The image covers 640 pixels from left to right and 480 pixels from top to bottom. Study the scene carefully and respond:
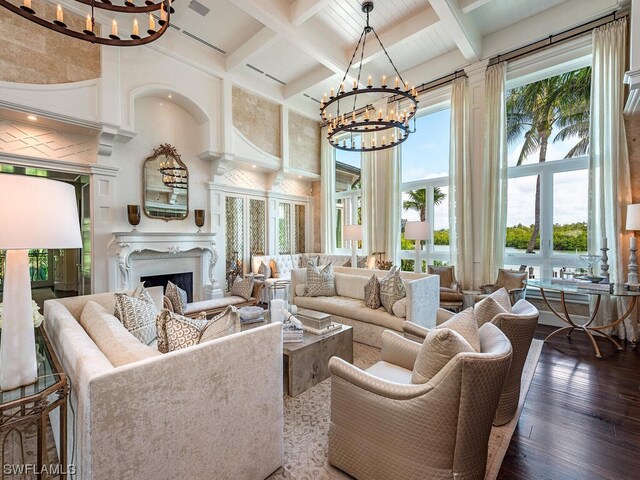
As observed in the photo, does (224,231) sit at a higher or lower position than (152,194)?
lower

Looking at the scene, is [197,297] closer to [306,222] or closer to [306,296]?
[306,296]

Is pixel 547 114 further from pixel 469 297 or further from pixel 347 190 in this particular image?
pixel 347 190

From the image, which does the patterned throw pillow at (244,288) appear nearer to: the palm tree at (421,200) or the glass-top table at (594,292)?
the palm tree at (421,200)

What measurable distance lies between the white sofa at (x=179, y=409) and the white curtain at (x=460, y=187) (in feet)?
13.9

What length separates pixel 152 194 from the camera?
5.03 meters

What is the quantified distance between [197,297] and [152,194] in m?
2.04

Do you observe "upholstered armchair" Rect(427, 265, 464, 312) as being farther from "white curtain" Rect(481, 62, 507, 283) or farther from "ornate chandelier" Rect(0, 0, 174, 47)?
"ornate chandelier" Rect(0, 0, 174, 47)

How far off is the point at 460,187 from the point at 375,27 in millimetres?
2906

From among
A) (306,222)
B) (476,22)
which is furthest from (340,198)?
(476,22)

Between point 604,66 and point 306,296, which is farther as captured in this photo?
point 306,296

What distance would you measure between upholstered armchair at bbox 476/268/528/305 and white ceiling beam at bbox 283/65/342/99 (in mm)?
4587

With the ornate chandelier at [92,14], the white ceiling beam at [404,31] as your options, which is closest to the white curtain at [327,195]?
the white ceiling beam at [404,31]

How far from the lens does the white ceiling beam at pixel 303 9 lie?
3.74m

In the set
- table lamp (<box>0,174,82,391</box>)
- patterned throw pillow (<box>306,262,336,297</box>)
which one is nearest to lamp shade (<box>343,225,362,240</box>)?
patterned throw pillow (<box>306,262,336,297</box>)
